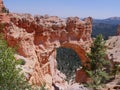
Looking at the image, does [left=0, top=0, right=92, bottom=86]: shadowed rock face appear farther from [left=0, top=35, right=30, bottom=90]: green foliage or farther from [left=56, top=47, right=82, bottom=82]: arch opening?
[left=56, top=47, right=82, bottom=82]: arch opening

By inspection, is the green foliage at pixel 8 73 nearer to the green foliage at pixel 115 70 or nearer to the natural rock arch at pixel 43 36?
the natural rock arch at pixel 43 36

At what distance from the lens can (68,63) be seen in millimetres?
80750

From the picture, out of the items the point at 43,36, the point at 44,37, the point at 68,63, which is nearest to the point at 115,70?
the point at 44,37

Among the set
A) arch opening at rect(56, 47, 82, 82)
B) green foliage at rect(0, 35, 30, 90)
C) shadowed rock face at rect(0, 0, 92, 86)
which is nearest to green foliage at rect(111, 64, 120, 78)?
shadowed rock face at rect(0, 0, 92, 86)

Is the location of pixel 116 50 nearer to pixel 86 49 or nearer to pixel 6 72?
pixel 86 49

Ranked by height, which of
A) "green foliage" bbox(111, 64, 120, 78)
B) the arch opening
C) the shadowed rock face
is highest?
the shadowed rock face

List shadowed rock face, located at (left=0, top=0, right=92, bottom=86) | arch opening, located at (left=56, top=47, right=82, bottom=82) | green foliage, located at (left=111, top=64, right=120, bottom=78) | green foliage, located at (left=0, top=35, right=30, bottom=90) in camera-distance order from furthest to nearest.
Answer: arch opening, located at (left=56, top=47, right=82, bottom=82) → green foliage, located at (left=111, top=64, right=120, bottom=78) → shadowed rock face, located at (left=0, top=0, right=92, bottom=86) → green foliage, located at (left=0, top=35, right=30, bottom=90)

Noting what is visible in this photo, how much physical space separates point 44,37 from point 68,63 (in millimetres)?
39902

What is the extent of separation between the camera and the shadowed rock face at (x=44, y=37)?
121ft

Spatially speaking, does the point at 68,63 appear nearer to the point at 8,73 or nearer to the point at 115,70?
the point at 115,70

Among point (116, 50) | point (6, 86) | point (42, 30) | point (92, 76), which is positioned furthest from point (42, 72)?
point (6, 86)

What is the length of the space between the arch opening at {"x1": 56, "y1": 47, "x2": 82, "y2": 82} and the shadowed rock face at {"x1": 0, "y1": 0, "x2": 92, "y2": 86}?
2955 centimetres

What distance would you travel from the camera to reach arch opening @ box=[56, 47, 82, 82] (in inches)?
3038

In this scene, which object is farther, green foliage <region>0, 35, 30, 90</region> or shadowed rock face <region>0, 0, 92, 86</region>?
shadowed rock face <region>0, 0, 92, 86</region>
